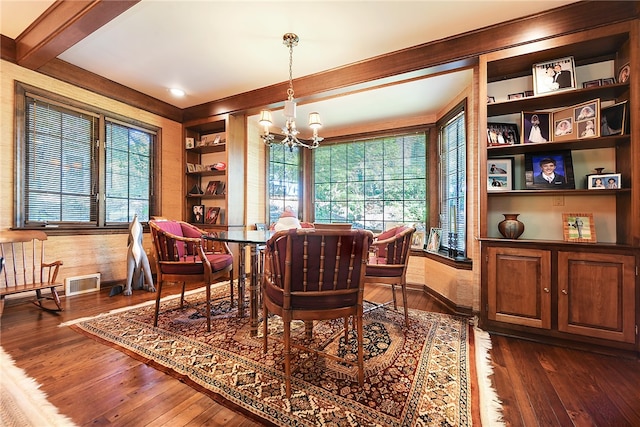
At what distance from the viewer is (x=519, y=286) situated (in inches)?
90.4

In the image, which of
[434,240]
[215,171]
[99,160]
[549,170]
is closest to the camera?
[549,170]

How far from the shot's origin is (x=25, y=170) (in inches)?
115

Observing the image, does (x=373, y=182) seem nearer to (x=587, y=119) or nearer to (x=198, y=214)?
(x=587, y=119)

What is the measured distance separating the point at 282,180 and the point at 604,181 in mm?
4021

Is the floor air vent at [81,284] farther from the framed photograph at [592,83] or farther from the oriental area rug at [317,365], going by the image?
the framed photograph at [592,83]

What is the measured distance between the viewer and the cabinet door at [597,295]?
1.97 meters

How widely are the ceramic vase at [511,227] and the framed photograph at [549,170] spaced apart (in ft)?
1.08

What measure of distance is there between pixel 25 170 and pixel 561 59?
5.39 meters

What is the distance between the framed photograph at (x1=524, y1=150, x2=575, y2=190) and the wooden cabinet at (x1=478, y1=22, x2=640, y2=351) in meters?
0.03

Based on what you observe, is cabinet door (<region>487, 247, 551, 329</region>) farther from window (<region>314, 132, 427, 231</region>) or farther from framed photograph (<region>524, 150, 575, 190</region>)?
window (<region>314, 132, 427, 231</region>)

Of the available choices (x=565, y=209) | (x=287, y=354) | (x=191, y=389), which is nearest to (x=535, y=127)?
(x=565, y=209)

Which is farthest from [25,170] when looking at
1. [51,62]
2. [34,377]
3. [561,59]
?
[561,59]

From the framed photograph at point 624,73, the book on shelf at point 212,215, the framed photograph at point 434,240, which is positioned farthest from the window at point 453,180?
the book on shelf at point 212,215

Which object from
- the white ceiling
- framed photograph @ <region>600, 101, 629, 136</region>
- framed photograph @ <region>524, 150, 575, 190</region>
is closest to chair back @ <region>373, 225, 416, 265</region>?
framed photograph @ <region>524, 150, 575, 190</region>
